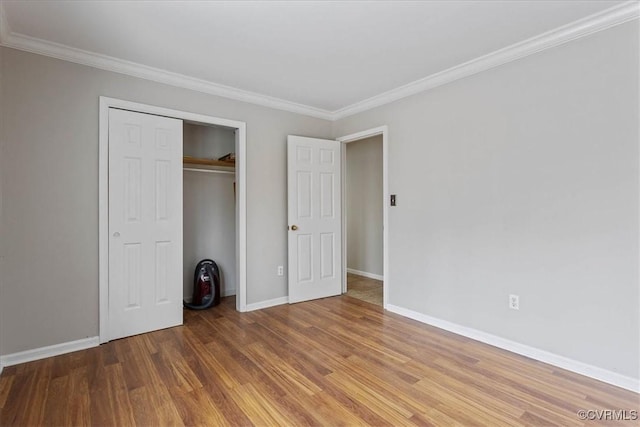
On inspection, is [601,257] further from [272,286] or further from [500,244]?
[272,286]

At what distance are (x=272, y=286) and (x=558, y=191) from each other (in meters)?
2.92

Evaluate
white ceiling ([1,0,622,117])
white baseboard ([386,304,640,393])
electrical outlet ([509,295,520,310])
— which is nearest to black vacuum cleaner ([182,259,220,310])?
white ceiling ([1,0,622,117])

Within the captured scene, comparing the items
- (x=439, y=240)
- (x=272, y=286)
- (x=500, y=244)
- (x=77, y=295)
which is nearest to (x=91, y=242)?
(x=77, y=295)

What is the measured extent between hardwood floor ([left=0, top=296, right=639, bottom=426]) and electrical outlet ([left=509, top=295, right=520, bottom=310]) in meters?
0.36

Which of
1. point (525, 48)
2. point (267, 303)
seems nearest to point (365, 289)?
point (267, 303)

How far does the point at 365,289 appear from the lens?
4590 mm

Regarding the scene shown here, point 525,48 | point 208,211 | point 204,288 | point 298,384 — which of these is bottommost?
point 298,384

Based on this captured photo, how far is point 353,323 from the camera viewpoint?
321 cm

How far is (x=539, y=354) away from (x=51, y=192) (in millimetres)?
3948

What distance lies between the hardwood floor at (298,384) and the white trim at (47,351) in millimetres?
73

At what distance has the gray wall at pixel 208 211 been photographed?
13.2 ft

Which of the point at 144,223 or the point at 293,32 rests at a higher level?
the point at 293,32

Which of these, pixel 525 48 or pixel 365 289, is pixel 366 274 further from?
pixel 525 48

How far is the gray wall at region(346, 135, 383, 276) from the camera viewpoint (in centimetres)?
530
